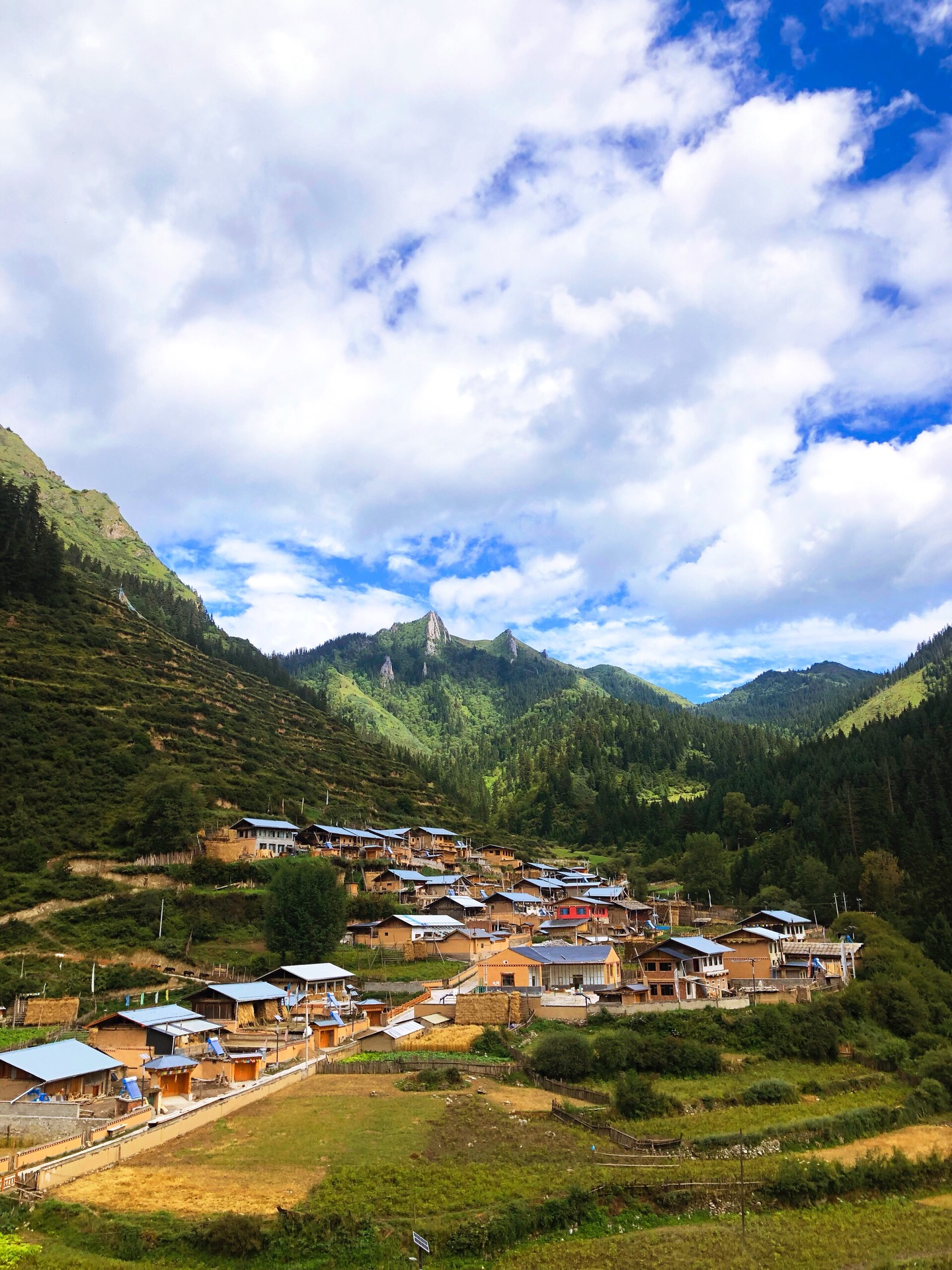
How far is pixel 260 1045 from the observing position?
40562 mm

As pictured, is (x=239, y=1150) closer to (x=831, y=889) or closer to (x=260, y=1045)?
(x=260, y=1045)

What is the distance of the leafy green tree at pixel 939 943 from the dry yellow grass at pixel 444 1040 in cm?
3414

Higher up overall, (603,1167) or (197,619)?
(197,619)

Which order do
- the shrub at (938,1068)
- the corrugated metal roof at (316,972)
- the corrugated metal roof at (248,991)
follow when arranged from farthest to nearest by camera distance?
the corrugated metal roof at (316,972), the corrugated metal roof at (248,991), the shrub at (938,1068)

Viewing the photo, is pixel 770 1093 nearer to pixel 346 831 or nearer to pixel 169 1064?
pixel 169 1064

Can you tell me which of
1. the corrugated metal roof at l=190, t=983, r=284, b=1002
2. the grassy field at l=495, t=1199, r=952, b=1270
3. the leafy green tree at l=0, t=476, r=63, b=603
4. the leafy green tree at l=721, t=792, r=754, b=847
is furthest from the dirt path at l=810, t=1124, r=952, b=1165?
the leafy green tree at l=0, t=476, r=63, b=603

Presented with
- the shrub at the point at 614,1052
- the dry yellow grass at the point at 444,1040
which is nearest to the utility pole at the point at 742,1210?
the shrub at the point at 614,1052

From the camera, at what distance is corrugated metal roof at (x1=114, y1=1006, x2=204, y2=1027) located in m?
37.7

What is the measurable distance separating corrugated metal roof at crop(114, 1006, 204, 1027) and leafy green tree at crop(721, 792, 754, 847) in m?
77.8

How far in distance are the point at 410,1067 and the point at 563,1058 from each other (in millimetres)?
7044

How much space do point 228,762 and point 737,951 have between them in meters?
56.1

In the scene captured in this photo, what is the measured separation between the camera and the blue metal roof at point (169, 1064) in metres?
34.3

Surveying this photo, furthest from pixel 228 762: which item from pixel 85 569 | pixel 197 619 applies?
pixel 197 619

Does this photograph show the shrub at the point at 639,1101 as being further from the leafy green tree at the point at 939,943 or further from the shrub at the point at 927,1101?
the leafy green tree at the point at 939,943
